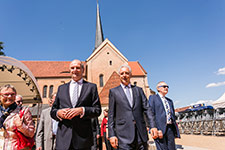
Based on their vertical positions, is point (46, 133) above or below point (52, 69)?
below

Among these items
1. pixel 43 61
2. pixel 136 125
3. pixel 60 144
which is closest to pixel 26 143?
pixel 60 144

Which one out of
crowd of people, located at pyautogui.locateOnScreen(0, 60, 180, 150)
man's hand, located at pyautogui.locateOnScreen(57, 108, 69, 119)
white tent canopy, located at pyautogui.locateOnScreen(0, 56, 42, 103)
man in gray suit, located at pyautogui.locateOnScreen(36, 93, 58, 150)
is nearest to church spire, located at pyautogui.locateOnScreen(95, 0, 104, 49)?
white tent canopy, located at pyautogui.locateOnScreen(0, 56, 42, 103)

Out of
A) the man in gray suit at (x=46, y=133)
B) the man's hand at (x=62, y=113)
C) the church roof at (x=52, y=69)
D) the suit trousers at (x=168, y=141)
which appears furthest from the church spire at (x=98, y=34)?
the man's hand at (x=62, y=113)

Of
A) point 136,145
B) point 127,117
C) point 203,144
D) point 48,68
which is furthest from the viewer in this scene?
point 48,68

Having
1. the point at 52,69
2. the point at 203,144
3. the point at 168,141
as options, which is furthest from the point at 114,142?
the point at 52,69

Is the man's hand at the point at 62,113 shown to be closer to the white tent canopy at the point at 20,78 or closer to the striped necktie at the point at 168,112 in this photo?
the striped necktie at the point at 168,112

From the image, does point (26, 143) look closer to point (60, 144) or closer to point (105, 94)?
point (60, 144)

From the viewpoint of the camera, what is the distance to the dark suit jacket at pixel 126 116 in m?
2.57

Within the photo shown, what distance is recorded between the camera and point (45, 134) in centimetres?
369

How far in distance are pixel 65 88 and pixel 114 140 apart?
1210mm

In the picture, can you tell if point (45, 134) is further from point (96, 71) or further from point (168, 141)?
point (96, 71)

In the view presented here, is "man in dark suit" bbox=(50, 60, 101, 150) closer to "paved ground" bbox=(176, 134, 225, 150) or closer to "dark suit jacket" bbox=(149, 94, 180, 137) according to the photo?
"dark suit jacket" bbox=(149, 94, 180, 137)

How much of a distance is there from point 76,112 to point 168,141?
104 inches

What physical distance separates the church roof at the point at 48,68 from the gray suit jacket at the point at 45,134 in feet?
94.2
